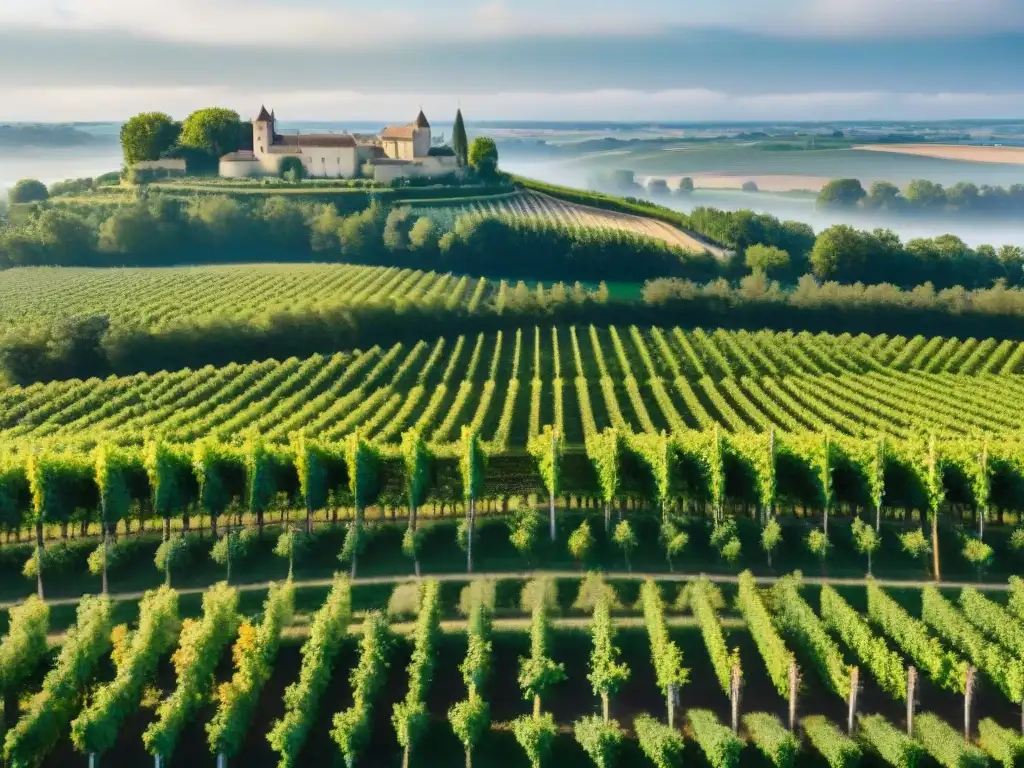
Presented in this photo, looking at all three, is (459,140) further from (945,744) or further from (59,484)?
(945,744)

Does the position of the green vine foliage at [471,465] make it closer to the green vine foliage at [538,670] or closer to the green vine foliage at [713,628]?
the green vine foliage at [538,670]

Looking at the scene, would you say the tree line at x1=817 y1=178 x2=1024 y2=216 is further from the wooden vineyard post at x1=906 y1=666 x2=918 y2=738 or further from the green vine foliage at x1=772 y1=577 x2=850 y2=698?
the wooden vineyard post at x1=906 y1=666 x2=918 y2=738

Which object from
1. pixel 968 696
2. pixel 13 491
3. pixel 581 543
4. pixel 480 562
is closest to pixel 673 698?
pixel 968 696

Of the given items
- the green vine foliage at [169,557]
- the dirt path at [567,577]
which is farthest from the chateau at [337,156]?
the dirt path at [567,577]

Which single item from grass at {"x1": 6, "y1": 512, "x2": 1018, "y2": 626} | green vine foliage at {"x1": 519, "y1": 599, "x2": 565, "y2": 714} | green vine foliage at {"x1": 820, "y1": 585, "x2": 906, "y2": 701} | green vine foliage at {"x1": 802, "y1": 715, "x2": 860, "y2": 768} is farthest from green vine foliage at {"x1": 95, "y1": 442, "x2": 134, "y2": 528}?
green vine foliage at {"x1": 820, "y1": 585, "x2": 906, "y2": 701}

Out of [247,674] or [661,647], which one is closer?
[247,674]

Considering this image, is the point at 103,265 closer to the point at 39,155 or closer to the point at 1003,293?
the point at 1003,293

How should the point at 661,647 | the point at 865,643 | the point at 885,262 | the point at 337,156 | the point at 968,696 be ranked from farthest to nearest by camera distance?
the point at 337,156 → the point at 885,262 → the point at 865,643 → the point at 661,647 → the point at 968,696
